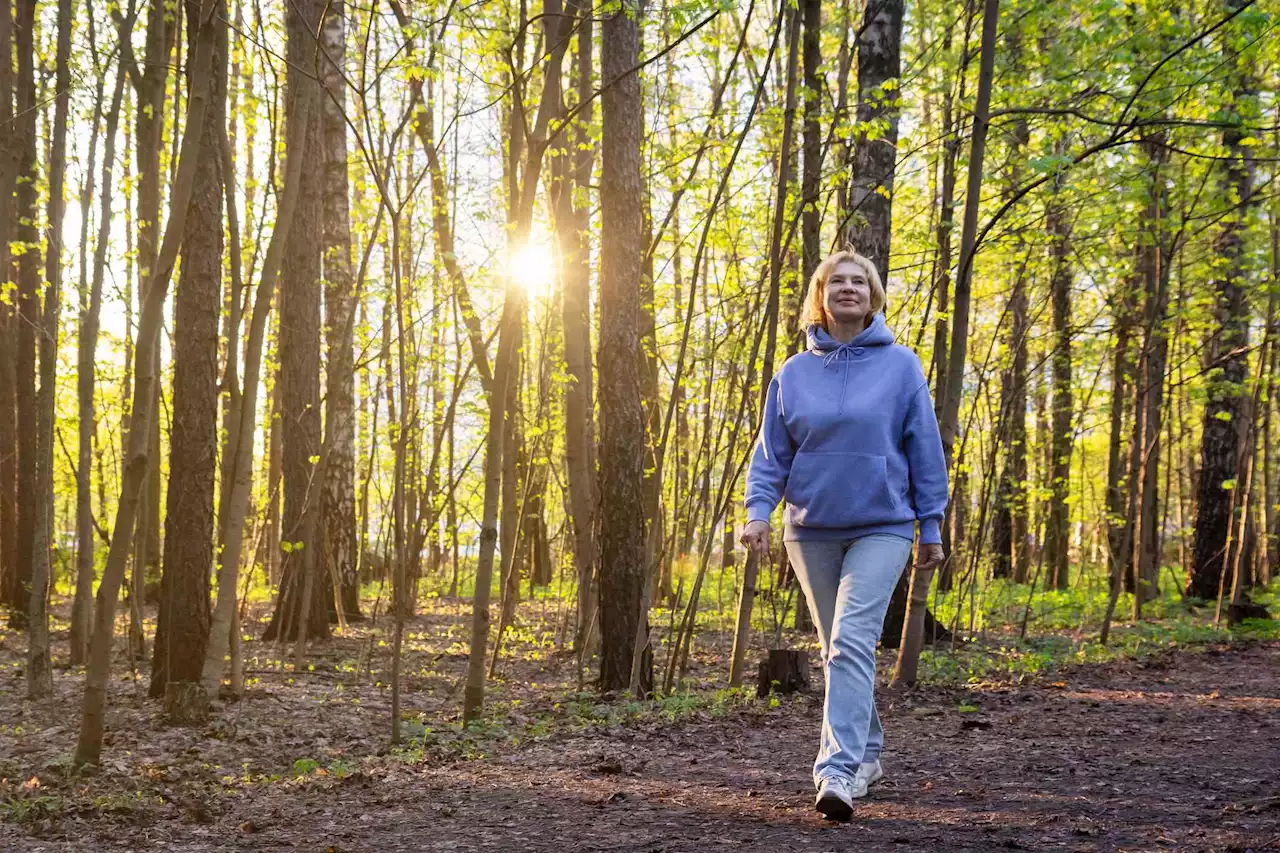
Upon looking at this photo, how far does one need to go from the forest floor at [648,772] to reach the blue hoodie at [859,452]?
1.02 meters

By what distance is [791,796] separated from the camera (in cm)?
399

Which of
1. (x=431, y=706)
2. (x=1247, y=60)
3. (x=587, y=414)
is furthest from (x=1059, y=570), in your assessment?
(x=431, y=706)

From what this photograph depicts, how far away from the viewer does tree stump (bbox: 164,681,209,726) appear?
6.31m

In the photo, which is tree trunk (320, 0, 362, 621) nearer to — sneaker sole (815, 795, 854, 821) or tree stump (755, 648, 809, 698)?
tree stump (755, 648, 809, 698)

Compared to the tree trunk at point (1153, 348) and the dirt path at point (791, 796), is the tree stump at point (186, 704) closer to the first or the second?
Result: the dirt path at point (791, 796)

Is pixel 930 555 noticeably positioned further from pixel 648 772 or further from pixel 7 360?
pixel 7 360

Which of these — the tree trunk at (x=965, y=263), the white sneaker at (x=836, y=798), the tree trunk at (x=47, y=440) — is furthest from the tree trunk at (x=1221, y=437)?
the tree trunk at (x=47, y=440)

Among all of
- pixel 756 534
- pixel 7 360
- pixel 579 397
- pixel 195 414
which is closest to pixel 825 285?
pixel 756 534

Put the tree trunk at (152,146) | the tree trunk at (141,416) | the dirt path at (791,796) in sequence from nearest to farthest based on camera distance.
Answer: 1. the dirt path at (791,796)
2. the tree trunk at (141,416)
3. the tree trunk at (152,146)

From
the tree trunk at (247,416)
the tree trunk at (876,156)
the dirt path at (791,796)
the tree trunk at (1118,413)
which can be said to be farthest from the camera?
the tree trunk at (1118,413)

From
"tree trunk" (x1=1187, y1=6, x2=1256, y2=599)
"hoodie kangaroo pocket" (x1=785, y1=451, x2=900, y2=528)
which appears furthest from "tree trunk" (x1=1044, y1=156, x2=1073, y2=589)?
"hoodie kangaroo pocket" (x1=785, y1=451, x2=900, y2=528)

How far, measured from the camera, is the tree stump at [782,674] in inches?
271

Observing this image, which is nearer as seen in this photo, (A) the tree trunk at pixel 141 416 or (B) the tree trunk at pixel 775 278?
(A) the tree trunk at pixel 141 416

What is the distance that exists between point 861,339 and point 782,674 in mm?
3728
